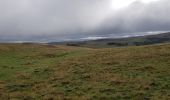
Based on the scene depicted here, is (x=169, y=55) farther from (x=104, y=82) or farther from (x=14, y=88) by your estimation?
(x=14, y=88)

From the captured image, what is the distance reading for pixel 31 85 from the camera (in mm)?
26844

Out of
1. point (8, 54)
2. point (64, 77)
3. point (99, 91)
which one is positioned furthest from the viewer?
point (8, 54)

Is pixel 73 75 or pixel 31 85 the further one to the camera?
pixel 73 75

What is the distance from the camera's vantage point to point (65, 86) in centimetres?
2544

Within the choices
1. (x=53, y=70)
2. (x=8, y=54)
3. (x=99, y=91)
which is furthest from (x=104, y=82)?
(x=8, y=54)

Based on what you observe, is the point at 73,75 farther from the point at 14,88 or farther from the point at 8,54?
the point at 8,54

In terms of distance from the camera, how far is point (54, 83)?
26688 millimetres

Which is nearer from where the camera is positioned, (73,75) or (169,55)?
(73,75)

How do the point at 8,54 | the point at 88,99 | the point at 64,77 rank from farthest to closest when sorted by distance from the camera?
1. the point at 8,54
2. the point at 64,77
3. the point at 88,99

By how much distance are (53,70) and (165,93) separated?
15.4 metres

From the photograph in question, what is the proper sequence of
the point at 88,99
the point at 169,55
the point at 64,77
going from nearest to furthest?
the point at 88,99 < the point at 64,77 < the point at 169,55

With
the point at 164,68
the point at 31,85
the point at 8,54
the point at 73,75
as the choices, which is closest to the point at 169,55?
the point at 164,68

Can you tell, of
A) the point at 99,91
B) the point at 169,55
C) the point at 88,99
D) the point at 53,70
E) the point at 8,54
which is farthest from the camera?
the point at 8,54

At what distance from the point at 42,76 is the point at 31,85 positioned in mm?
3907
